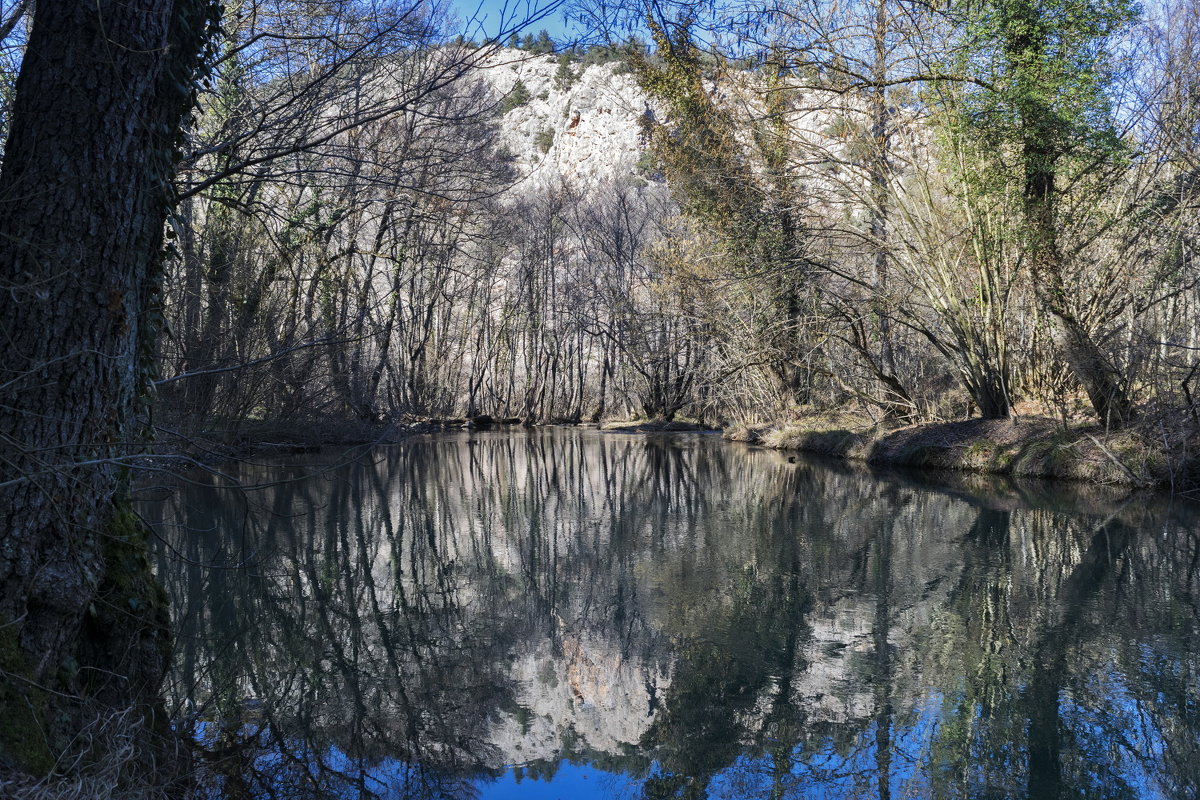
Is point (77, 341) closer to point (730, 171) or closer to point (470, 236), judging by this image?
point (470, 236)

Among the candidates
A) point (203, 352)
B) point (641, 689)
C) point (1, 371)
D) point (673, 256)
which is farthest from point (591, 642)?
point (673, 256)

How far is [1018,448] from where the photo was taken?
13297mm

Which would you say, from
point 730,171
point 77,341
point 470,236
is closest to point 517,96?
point 730,171

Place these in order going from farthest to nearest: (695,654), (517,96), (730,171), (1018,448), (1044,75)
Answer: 1. (730,171)
2. (517,96)
3. (1018,448)
4. (1044,75)
5. (695,654)

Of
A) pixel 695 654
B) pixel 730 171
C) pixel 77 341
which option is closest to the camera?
pixel 77 341

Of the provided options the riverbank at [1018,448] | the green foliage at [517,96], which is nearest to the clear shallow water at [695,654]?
the riverbank at [1018,448]

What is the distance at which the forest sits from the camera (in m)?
3.07

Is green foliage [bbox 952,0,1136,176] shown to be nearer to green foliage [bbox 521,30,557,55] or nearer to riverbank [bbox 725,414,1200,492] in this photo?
riverbank [bbox 725,414,1200,492]

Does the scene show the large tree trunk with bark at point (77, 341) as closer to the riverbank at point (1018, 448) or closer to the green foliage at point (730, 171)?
the riverbank at point (1018, 448)

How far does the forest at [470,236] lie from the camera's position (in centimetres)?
307

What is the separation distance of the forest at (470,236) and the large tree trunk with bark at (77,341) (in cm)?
1

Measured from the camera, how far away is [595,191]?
38.0 meters

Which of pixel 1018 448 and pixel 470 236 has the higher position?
pixel 470 236

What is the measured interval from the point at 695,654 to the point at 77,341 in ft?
10.7
